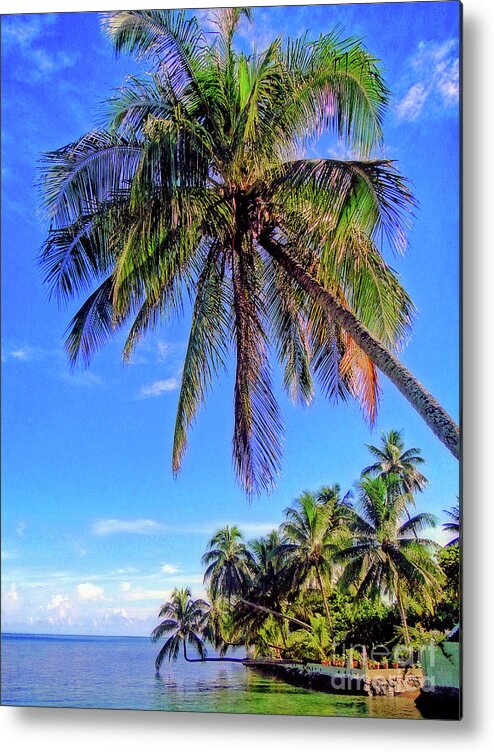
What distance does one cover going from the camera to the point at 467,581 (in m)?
4.64

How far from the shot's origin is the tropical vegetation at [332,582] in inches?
186

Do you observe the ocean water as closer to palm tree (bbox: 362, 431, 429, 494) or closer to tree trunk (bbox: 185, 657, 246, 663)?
tree trunk (bbox: 185, 657, 246, 663)

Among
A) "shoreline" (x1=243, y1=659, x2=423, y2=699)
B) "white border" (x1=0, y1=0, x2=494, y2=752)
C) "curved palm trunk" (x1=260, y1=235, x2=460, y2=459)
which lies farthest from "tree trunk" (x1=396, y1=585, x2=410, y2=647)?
"curved palm trunk" (x1=260, y1=235, x2=460, y2=459)

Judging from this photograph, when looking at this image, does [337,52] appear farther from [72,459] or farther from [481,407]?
[72,459]

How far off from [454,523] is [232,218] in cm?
176

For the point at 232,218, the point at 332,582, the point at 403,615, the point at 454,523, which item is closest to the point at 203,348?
the point at 232,218

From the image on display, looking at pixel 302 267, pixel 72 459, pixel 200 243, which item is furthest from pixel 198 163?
pixel 72 459

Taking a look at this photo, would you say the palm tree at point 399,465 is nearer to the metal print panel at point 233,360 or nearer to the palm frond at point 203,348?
the metal print panel at point 233,360

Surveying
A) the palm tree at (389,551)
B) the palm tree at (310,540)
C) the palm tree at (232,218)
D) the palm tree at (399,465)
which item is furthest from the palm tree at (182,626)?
the palm tree at (399,465)

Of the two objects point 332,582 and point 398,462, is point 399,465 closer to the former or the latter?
point 398,462

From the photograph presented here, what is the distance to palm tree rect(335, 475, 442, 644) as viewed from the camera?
15.4ft

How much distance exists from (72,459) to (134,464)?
0.30 metres

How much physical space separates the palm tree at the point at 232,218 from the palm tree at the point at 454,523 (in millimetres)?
596

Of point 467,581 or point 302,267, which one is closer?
point 467,581
